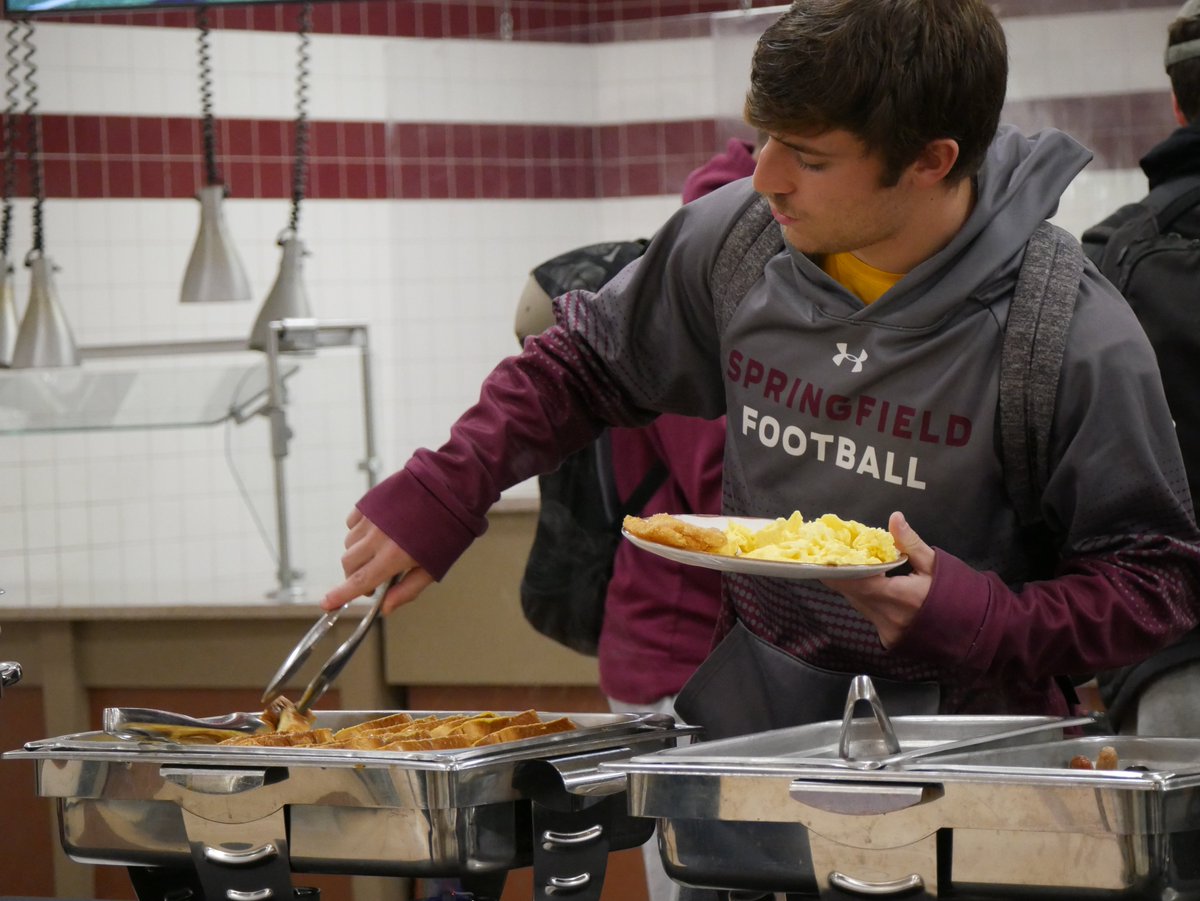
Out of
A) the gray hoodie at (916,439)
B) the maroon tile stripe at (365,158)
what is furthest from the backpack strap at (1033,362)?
the maroon tile stripe at (365,158)

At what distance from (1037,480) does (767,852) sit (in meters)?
0.52

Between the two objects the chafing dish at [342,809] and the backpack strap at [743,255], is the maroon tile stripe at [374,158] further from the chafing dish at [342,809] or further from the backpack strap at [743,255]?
the chafing dish at [342,809]

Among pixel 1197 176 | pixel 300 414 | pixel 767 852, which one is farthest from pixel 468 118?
pixel 767 852

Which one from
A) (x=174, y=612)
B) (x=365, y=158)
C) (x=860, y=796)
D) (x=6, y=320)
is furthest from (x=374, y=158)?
(x=860, y=796)

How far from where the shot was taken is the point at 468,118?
219 inches

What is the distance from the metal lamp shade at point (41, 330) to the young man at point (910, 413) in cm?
280

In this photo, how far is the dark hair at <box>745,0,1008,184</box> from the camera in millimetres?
1525

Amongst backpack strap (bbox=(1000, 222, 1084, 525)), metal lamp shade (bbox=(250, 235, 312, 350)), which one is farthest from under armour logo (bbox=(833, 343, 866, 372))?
metal lamp shade (bbox=(250, 235, 312, 350))

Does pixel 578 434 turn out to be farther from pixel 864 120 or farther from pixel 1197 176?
pixel 1197 176

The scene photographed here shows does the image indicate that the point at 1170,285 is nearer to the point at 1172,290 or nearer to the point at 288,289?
the point at 1172,290

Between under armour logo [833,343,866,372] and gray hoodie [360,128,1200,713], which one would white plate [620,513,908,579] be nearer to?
gray hoodie [360,128,1200,713]

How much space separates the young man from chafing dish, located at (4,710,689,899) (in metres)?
0.26

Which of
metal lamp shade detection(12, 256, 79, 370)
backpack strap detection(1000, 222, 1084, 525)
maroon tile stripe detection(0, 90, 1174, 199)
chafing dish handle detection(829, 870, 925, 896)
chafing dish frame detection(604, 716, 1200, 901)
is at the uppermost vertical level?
maroon tile stripe detection(0, 90, 1174, 199)

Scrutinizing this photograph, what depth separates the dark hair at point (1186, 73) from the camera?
2.21 m
